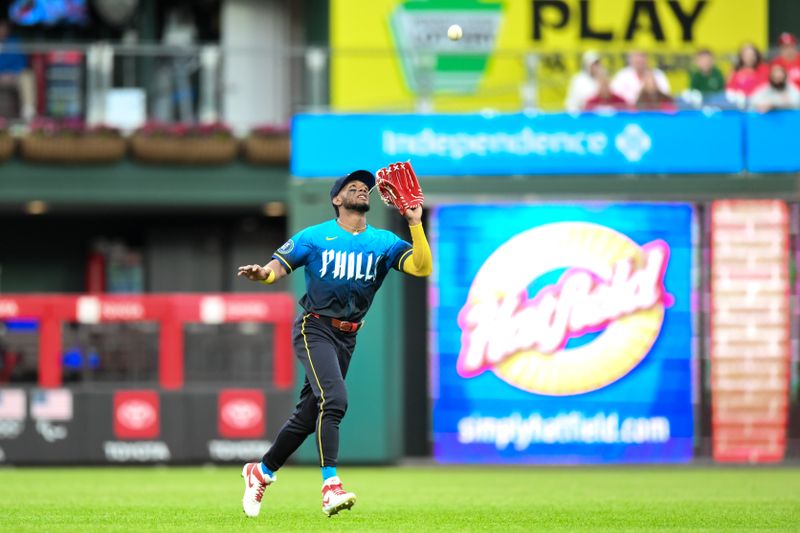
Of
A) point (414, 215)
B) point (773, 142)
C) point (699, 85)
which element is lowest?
point (414, 215)

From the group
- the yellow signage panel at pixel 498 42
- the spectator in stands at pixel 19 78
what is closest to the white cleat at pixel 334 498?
the yellow signage panel at pixel 498 42

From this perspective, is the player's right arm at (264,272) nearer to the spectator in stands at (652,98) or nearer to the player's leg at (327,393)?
the player's leg at (327,393)

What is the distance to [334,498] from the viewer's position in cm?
893

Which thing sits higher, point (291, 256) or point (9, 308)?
point (291, 256)

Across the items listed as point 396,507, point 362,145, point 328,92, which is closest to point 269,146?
point 328,92

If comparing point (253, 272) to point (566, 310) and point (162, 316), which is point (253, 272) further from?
point (162, 316)

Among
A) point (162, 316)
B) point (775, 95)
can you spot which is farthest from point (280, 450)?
point (775, 95)

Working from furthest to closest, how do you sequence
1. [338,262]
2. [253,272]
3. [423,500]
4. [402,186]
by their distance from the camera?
[423,500] → [338,262] → [402,186] → [253,272]

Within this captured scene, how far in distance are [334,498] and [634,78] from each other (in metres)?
10.1

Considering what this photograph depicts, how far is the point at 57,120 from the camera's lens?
70.8 ft

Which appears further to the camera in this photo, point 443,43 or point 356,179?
point 443,43

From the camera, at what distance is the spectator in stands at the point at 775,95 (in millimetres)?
16953

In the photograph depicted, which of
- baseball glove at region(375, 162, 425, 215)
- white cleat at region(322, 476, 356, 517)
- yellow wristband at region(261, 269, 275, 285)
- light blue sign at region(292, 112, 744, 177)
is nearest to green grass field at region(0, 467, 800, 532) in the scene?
white cleat at region(322, 476, 356, 517)

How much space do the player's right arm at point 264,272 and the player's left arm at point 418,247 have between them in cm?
81
